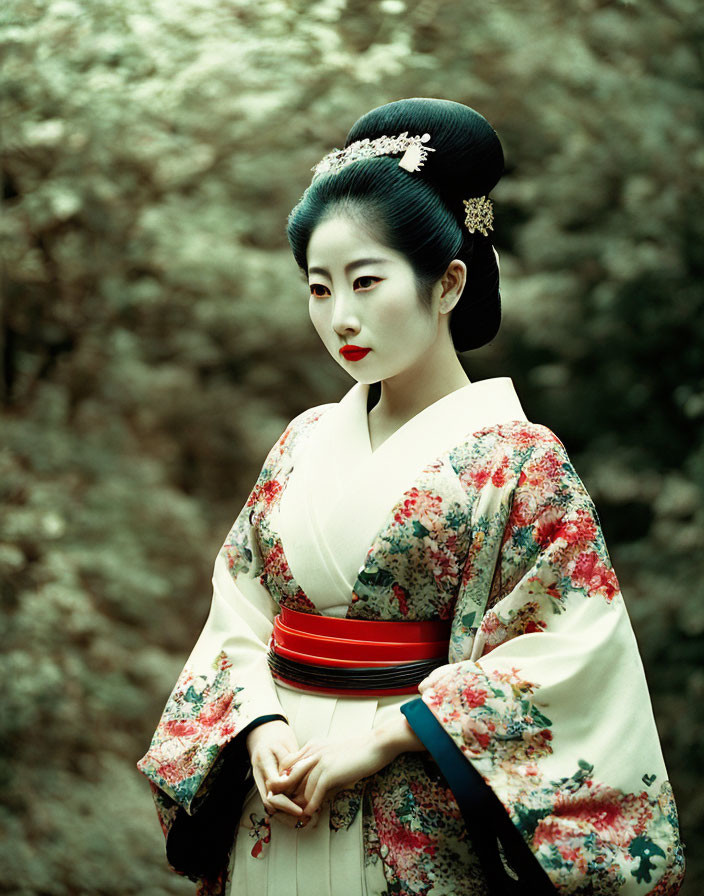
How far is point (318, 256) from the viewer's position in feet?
4.84

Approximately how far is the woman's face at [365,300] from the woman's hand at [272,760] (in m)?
0.51

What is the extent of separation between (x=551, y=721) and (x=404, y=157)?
0.78m

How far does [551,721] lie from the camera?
1371 millimetres

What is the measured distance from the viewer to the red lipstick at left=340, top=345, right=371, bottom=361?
1.47 meters

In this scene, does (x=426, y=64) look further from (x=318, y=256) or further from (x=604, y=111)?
(x=318, y=256)

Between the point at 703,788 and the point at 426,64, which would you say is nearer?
the point at 703,788

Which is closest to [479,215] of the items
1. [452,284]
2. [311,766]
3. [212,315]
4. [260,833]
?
[452,284]

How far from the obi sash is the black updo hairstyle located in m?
0.46

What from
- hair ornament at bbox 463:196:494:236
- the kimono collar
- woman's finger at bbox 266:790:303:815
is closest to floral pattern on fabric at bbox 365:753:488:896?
woman's finger at bbox 266:790:303:815

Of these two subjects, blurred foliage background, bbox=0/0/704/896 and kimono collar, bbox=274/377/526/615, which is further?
blurred foliage background, bbox=0/0/704/896

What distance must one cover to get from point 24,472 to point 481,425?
315 cm

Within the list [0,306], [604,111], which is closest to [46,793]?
[0,306]

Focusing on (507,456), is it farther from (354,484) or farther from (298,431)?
(298,431)

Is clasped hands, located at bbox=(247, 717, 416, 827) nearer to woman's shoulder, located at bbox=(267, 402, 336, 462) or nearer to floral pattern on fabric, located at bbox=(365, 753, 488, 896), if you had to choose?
floral pattern on fabric, located at bbox=(365, 753, 488, 896)
